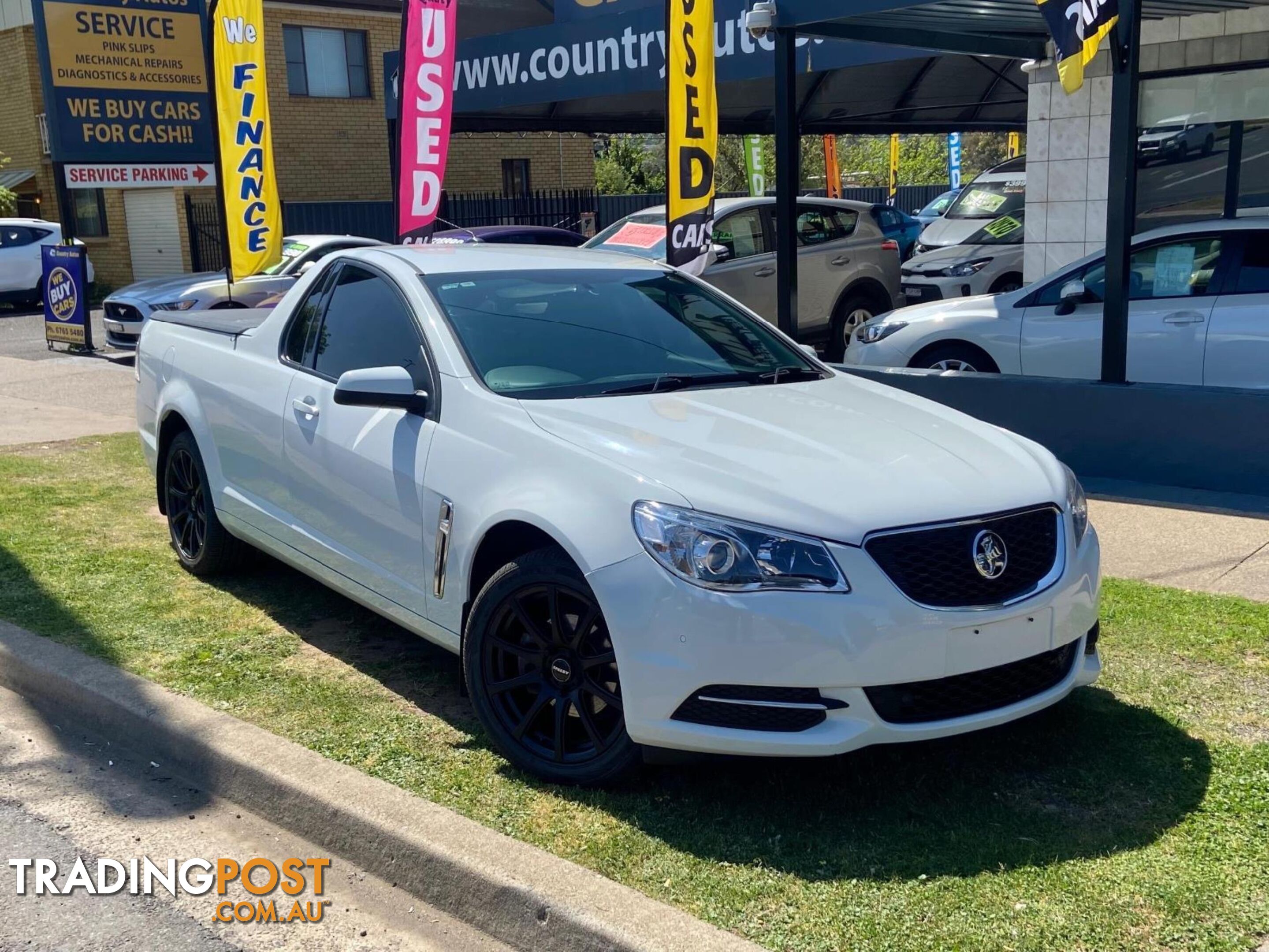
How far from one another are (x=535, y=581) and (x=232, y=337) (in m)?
2.86

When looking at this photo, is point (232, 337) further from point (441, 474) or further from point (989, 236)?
point (989, 236)

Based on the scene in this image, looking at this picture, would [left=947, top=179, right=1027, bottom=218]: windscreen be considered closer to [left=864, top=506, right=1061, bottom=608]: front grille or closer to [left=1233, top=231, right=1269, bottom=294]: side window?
[left=1233, top=231, right=1269, bottom=294]: side window

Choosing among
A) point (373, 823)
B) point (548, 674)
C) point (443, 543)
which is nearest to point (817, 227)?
point (443, 543)

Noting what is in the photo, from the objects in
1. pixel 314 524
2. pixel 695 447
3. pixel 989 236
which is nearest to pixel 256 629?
pixel 314 524

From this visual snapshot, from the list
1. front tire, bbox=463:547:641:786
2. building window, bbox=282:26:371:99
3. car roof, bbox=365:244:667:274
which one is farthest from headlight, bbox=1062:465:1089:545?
building window, bbox=282:26:371:99

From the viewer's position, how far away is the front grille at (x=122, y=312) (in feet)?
50.8

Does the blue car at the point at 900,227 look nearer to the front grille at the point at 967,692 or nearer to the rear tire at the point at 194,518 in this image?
the rear tire at the point at 194,518

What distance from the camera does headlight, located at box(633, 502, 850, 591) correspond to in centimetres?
357

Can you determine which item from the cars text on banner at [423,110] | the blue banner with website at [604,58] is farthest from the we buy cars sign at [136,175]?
the cars text on banner at [423,110]

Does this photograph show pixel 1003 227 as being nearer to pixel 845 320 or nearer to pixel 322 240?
pixel 845 320

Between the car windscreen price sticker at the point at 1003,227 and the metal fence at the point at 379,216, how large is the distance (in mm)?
9054

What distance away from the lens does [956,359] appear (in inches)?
370

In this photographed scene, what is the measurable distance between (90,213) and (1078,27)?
25.5 meters

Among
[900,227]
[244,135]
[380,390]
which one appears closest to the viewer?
[380,390]
